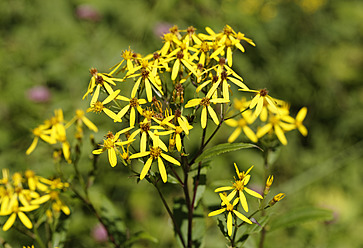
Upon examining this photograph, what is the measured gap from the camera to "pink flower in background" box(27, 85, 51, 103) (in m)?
5.77

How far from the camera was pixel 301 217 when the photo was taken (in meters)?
2.92

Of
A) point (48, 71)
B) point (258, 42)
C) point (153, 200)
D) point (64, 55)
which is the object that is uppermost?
point (258, 42)

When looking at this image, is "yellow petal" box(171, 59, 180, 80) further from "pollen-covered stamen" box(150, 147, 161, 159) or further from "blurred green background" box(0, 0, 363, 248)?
"blurred green background" box(0, 0, 363, 248)

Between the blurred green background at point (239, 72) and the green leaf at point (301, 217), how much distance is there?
6.09ft

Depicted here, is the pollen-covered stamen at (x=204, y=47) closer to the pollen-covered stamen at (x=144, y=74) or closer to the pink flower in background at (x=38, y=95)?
the pollen-covered stamen at (x=144, y=74)

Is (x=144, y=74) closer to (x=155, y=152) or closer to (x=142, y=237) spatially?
(x=155, y=152)

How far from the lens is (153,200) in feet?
A: 18.7

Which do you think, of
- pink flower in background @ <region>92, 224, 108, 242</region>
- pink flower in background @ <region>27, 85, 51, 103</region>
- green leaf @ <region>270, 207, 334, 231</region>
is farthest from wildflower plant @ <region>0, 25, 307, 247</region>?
pink flower in background @ <region>27, 85, 51, 103</region>

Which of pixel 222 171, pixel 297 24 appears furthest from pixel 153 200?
pixel 297 24

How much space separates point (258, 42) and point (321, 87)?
1.95 m

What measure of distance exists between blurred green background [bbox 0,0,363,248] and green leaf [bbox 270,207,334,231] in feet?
6.09

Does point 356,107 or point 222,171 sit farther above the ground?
point 356,107

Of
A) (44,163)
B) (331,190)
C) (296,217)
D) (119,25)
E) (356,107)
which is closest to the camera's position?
(296,217)

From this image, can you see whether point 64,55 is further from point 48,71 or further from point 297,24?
point 297,24
